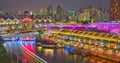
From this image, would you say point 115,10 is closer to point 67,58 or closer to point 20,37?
point 20,37

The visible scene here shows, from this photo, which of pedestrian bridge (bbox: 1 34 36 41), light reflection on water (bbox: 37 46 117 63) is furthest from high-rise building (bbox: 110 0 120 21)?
light reflection on water (bbox: 37 46 117 63)

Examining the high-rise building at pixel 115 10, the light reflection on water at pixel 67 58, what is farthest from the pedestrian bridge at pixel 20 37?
the light reflection on water at pixel 67 58

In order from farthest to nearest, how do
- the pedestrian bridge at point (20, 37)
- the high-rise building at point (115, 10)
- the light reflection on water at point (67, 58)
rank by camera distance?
1. the high-rise building at point (115, 10)
2. the pedestrian bridge at point (20, 37)
3. the light reflection on water at point (67, 58)

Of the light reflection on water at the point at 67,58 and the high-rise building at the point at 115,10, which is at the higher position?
the high-rise building at the point at 115,10

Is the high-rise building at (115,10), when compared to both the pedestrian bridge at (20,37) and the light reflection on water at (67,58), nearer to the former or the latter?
the pedestrian bridge at (20,37)

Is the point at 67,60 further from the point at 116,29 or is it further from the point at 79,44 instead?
the point at 116,29

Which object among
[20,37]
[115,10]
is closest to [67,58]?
[20,37]

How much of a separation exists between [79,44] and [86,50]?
90.0 inches

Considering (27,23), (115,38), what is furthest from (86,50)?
(27,23)

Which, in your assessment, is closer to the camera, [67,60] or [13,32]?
[67,60]

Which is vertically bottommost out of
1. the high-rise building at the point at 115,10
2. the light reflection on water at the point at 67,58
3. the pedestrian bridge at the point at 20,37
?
the light reflection on water at the point at 67,58

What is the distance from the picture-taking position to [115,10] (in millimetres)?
35344

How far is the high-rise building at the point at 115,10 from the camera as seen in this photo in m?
35.0

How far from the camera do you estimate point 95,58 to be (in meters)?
16.5
